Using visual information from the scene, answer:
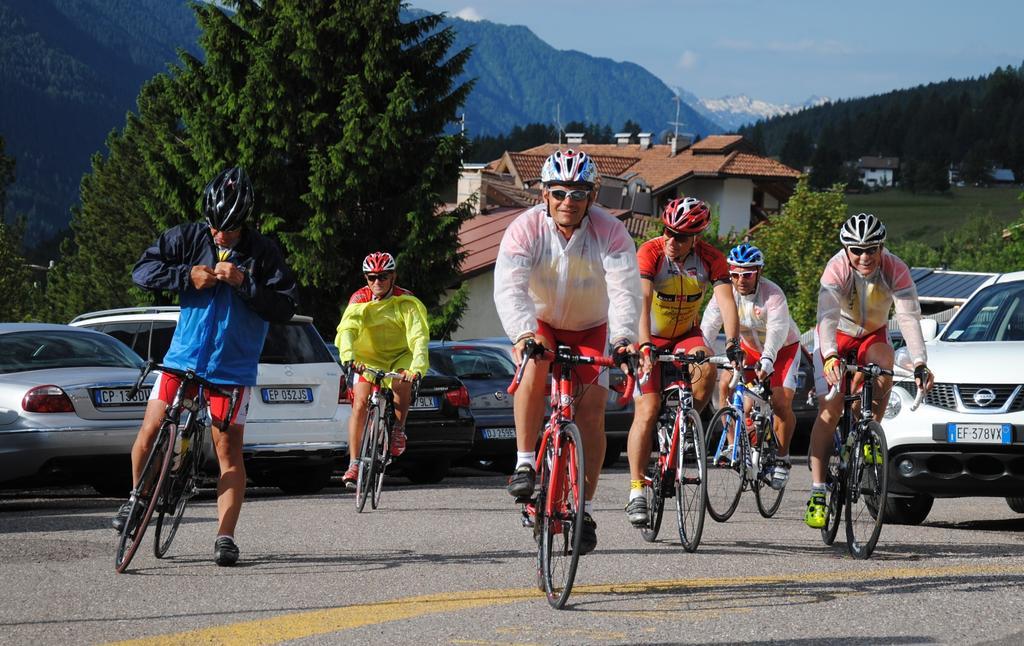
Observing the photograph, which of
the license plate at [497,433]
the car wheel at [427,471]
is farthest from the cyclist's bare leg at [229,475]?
the license plate at [497,433]

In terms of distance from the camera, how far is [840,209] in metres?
73.8

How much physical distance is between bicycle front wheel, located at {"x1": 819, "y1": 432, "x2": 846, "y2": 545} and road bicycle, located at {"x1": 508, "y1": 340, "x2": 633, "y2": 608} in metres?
2.67

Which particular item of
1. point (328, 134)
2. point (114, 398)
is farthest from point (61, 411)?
point (328, 134)

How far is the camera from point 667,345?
10.2m

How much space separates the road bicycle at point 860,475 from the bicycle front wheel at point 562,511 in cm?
257

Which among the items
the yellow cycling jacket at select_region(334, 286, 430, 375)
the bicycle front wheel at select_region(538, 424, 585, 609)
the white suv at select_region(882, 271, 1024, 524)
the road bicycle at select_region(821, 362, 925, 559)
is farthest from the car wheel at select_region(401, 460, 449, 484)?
the bicycle front wheel at select_region(538, 424, 585, 609)

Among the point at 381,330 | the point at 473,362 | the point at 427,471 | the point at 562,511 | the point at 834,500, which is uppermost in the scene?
the point at 381,330

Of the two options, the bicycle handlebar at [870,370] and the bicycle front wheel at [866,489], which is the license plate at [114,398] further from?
the bicycle front wheel at [866,489]

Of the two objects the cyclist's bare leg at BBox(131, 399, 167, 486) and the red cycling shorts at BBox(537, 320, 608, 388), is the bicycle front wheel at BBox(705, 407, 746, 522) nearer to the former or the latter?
the red cycling shorts at BBox(537, 320, 608, 388)

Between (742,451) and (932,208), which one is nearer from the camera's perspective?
(742,451)

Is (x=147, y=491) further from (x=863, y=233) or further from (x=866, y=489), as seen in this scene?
(x=863, y=233)

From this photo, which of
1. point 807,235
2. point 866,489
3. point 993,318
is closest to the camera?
point 866,489

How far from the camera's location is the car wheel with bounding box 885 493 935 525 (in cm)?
1159

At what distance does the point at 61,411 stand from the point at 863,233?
6017mm
